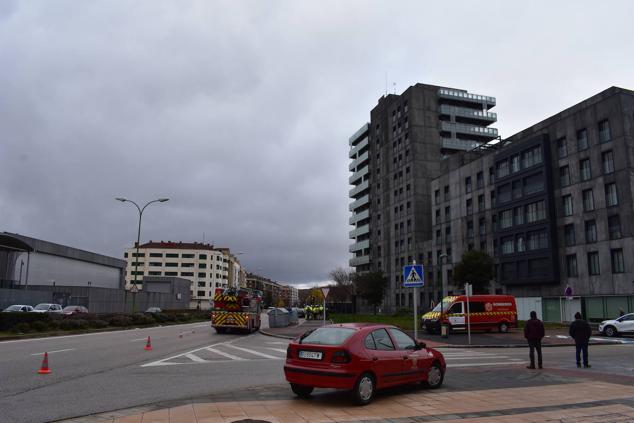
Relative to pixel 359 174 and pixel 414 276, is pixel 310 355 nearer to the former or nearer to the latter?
pixel 414 276

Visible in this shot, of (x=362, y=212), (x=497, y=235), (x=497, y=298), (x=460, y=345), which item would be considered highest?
(x=362, y=212)

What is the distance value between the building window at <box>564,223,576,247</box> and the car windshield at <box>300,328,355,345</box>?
47.7 m

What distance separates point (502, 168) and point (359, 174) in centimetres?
4609

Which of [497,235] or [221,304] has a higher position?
[497,235]

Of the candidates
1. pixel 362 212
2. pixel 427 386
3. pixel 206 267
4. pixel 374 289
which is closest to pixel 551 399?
pixel 427 386

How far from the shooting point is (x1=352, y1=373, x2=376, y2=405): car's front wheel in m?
8.63

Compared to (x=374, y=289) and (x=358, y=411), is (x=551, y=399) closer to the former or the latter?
(x=358, y=411)

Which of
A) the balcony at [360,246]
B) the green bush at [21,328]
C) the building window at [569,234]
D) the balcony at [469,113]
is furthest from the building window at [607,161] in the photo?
the balcony at [360,246]

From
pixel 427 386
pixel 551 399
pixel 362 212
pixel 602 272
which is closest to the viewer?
pixel 551 399

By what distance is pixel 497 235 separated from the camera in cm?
6088

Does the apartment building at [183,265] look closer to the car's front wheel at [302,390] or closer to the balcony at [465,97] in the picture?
the balcony at [465,97]

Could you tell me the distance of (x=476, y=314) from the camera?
1232 inches

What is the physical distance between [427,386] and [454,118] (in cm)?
8264

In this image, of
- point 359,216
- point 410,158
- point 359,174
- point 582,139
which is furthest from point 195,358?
point 359,174
